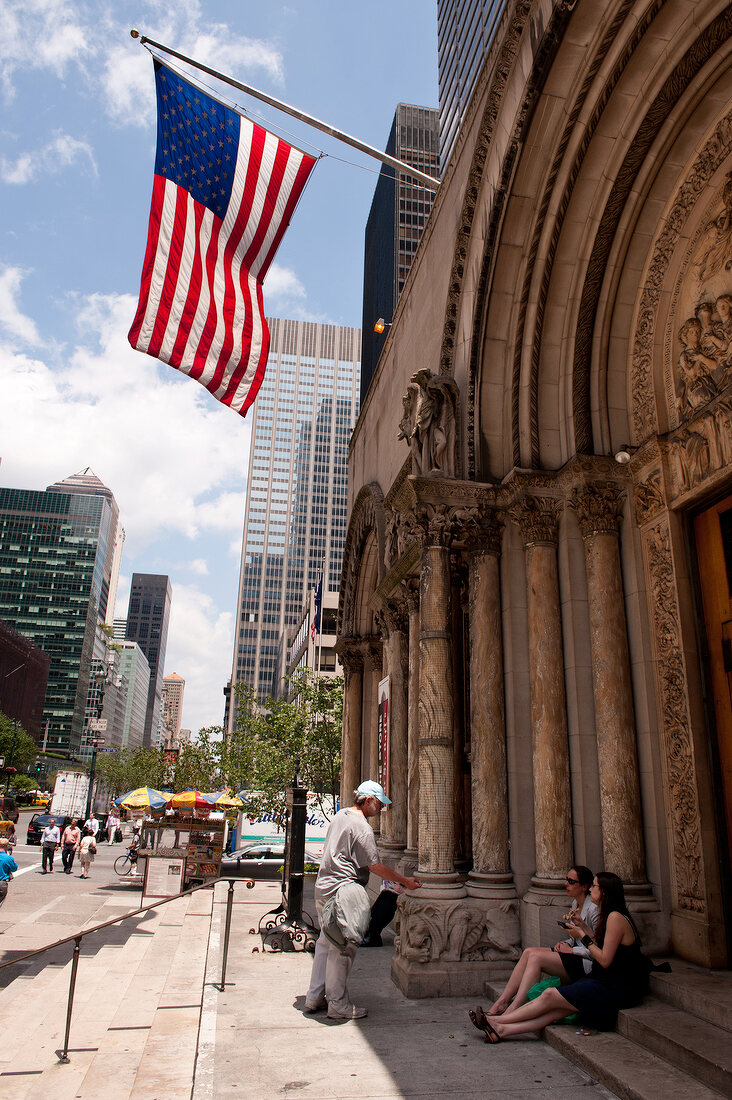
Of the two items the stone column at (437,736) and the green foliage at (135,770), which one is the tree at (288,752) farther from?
the green foliage at (135,770)

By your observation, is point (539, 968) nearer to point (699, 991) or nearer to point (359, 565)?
point (699, 991)

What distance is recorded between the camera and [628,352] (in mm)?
9102

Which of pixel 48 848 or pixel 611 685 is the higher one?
pixel 611 685

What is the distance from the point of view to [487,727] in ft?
28.3

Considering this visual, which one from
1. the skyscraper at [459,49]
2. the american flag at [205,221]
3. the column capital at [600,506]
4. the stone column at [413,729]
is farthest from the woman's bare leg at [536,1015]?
the skyscraper at [459,49]

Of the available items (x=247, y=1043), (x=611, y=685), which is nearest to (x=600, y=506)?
(x=611, y=685)

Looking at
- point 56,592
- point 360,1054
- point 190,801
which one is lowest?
point 360,1054

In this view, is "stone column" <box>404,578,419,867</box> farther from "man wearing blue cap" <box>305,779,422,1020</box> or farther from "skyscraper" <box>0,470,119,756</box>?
"skyscraper" <box>0,470,119,756</box>

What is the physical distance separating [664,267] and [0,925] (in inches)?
644

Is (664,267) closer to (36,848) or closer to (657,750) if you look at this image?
(657,750)

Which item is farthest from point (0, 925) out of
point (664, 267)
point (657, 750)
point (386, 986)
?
point (664, 267)

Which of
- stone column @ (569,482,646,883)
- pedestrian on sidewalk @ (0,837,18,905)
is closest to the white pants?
stone column @ (569,482,646,883)

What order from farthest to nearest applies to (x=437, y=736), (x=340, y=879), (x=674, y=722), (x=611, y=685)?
(x=437, y=736) → (x=611, y=685) → (x=674, y=722) → (x=340, y=879)

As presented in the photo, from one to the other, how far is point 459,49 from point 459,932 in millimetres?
57497
